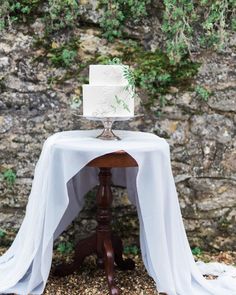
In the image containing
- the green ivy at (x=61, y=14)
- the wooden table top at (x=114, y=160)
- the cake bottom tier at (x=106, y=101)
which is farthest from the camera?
the green ivy at (x=61, y=14)

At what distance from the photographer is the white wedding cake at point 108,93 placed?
255cm

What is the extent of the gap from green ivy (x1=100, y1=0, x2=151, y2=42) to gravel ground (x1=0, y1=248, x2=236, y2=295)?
152 centimetres

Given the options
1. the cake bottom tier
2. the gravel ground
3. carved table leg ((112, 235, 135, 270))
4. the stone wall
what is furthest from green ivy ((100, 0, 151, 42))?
the gravel ground

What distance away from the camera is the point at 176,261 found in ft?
8.48

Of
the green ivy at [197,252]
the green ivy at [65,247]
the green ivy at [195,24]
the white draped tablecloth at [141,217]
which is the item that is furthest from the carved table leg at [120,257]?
the green ivy at [195,24]

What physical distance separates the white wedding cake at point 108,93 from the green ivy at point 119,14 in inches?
23.5

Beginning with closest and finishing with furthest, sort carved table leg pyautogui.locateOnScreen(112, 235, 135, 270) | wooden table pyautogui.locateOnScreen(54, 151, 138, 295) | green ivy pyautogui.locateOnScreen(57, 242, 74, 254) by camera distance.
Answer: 1. wooden table pyautogui.locateOnScreen(54, 151, 138, 295)
2. carved table leg pyautogui.locateOnScreen(112, 235, 135, 270)
3. green ivy pyautogui.locateOnScreen(57, 242, 74, 254)

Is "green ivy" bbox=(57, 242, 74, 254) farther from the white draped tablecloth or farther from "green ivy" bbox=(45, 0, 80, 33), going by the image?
"green ivy" bbox=(45, 0, 80, 33)

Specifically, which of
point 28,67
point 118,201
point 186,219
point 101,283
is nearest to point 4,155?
point 28,67

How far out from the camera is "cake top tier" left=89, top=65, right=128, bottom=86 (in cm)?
259

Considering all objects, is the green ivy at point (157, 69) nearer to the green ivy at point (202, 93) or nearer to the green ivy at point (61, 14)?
the green ivy at point (202, 93)

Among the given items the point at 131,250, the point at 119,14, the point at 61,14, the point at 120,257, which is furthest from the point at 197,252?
the point at 61,14

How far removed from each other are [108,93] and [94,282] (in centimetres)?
114

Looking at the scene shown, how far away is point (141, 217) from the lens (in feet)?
8.68
